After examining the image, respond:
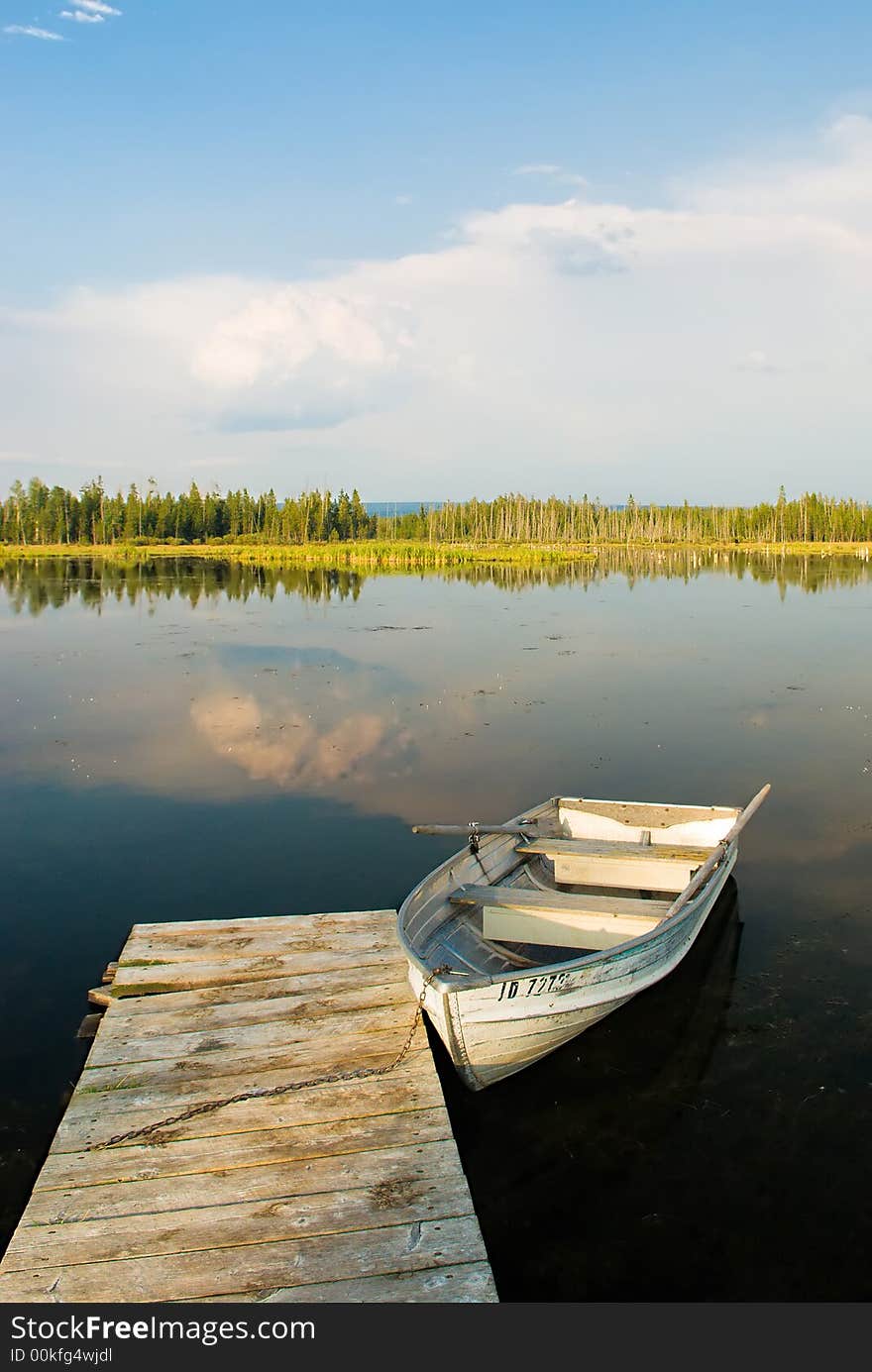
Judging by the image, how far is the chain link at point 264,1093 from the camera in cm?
656

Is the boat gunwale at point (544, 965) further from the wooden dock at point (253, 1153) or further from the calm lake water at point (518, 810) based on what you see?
the calm lake water at point (518, 810)

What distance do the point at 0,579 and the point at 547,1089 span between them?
62858mm

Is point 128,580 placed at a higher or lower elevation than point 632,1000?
higher

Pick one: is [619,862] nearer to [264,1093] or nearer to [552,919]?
→ [552,919]

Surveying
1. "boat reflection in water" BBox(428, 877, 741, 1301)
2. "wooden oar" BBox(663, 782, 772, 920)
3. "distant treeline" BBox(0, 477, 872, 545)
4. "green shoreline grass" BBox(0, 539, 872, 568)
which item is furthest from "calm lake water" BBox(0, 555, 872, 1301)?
"distant treeline" BBox(0, 477, 872, 545)

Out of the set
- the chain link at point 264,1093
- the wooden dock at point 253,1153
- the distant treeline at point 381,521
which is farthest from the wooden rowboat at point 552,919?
the distant treeline at point 381,521

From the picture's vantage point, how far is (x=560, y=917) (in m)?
9.03

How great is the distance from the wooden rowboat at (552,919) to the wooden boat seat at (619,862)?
15 mm

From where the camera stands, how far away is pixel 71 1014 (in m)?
8.71

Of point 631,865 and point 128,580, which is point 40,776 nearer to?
point 631,865

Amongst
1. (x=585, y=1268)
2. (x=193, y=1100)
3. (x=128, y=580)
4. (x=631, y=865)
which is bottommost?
(x=585, y=1268)

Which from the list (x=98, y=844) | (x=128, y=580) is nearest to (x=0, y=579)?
(x=128, y=580)
